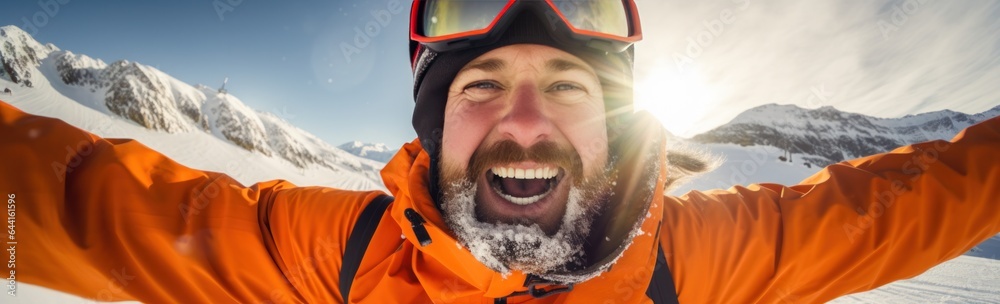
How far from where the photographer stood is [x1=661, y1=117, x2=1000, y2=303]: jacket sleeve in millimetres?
1646

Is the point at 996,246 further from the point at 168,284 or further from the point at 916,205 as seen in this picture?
the point at 168,284

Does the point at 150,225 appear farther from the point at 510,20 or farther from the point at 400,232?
the point at 510,20

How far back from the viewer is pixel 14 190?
132cm

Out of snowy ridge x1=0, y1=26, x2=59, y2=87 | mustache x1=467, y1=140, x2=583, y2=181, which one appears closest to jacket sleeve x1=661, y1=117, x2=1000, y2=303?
mustache x1=467, y1=140, x2=583, y2=181

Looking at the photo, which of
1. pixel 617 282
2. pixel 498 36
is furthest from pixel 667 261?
pixel 498 36

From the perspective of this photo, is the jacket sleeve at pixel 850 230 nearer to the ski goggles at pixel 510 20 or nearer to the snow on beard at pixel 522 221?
the snow on beard at pixel 522 221

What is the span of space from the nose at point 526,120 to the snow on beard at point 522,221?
0.04 meters

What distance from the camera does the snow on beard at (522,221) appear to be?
145cm

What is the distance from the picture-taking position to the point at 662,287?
1562mm

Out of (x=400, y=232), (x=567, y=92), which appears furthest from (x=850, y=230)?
(x=400, y=232)

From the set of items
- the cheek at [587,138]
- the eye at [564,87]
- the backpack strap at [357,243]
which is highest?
the eye at [564,87]

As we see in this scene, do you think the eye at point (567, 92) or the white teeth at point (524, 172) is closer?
the white teeth at point (524, 172)

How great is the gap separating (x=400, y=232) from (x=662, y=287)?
1.22 metres

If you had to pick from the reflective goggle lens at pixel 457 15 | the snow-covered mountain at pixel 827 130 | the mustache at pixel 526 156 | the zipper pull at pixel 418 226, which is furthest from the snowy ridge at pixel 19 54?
the snow-covered mountain at pixel 827 130
